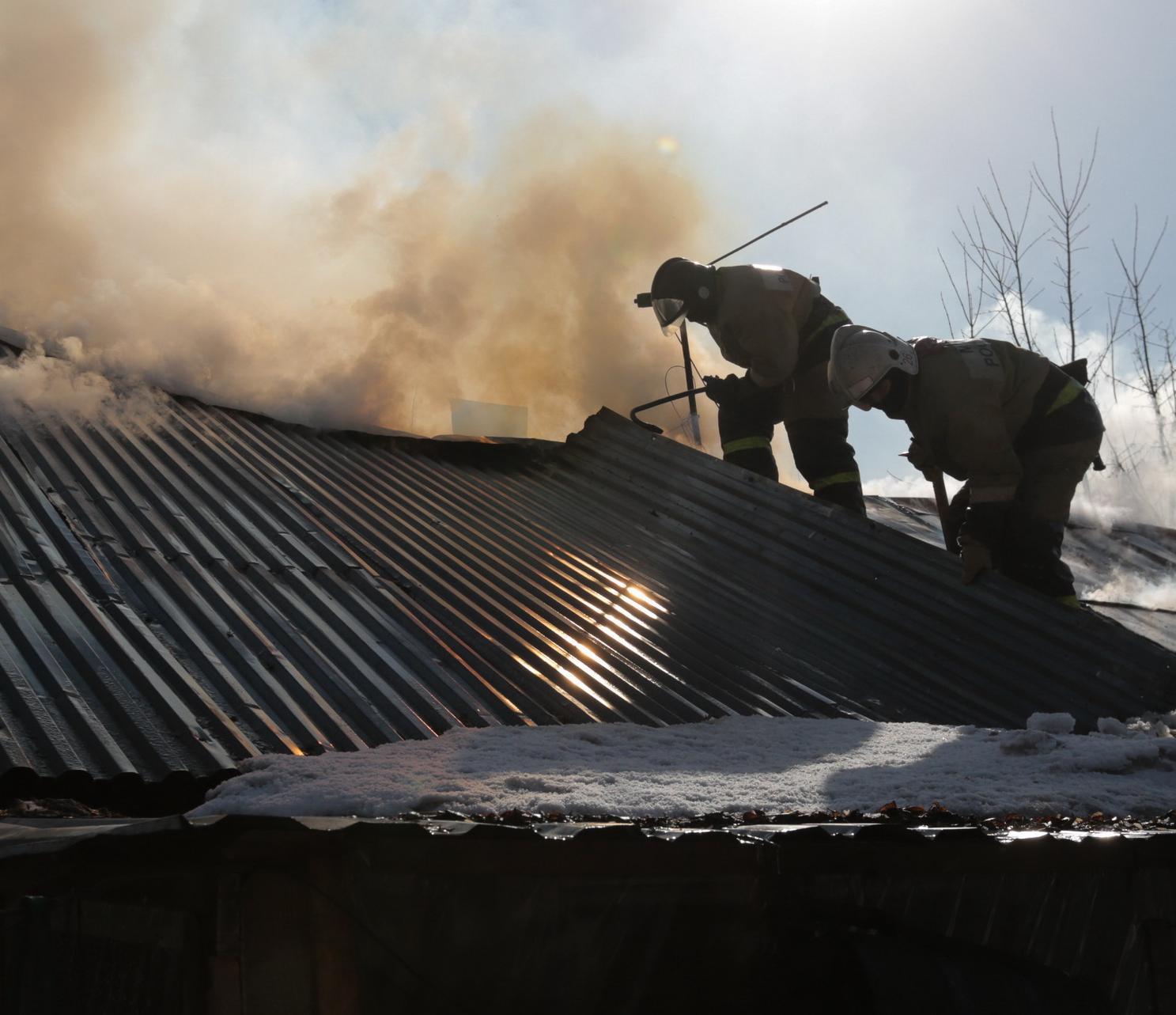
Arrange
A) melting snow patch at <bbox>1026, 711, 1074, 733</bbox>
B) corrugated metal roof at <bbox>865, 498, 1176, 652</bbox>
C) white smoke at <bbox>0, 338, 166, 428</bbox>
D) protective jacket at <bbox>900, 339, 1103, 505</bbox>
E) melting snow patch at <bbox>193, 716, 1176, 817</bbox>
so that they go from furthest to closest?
corrugated metal roof at <bbox>865, 498, 1176, 652</bbox>
protective jacket at <bbox>900, 339, 1103, 505</bbox>
white smoke at <bbox>0, 338, 166, 428</bbox>
melting snow patch at <bbox>1026, 711, 1074, 733</bbox>
melting snow patch at <bbox>193, 716, 1176, 817</bbox>

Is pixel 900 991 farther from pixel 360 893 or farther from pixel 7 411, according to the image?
pixel 7 411

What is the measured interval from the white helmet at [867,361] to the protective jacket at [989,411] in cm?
16

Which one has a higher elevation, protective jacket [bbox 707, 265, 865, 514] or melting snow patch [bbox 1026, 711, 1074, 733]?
protective jacket [bbox 707, 265, 865, 514]

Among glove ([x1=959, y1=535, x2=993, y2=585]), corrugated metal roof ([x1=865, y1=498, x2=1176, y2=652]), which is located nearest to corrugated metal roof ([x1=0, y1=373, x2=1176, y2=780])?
glove ([x1=959, y1=535, x2=993, y2=585])

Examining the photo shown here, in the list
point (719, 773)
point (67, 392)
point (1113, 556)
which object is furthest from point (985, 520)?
point (67, 392)

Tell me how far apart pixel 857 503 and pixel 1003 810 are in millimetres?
4608

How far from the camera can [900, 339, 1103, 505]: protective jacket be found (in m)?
6.67

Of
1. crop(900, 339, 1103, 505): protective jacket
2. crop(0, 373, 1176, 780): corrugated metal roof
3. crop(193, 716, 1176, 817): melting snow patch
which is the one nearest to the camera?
crop(193, 716, 1176, 817): melting snow patch

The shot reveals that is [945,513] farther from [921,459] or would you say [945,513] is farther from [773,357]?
[773,357]

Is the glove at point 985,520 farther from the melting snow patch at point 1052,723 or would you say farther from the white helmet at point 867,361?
the melting snow patch at point 1052,723

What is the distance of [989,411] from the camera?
6680 mm

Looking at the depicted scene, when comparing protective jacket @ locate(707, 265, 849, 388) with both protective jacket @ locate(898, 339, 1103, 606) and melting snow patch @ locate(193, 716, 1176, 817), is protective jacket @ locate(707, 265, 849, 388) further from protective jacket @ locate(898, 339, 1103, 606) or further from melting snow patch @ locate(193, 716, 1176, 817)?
melting snow patch @ locate(193, 716, 1176, 817)

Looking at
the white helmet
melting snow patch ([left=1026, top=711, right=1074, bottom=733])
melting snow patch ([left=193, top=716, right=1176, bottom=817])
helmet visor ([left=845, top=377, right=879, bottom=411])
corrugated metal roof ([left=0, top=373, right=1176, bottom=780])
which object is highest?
the white helmet

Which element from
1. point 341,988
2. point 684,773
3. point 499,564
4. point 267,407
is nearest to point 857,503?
point 499,564
